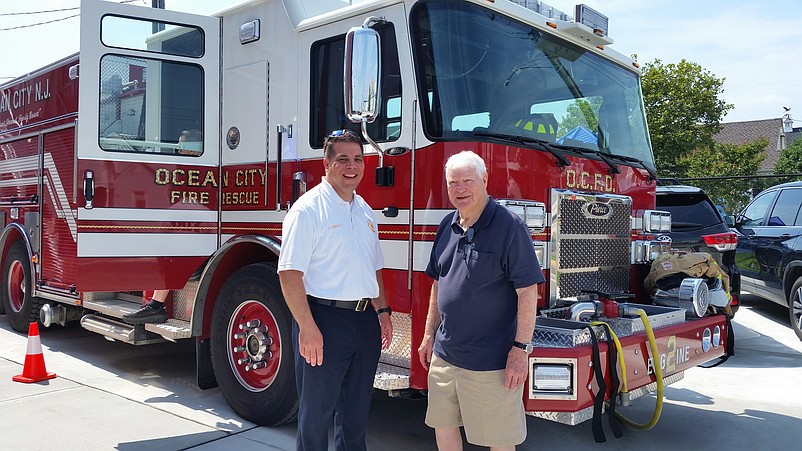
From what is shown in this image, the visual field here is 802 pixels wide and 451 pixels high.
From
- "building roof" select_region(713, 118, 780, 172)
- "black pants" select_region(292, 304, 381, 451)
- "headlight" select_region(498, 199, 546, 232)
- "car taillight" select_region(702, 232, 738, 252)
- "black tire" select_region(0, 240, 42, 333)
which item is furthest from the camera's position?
"building roof" select_region(713, 118, 780, 172)

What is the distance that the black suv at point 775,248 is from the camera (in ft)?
26.4

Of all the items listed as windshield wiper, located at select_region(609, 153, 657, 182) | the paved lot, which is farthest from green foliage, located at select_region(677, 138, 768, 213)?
windshield wiper, located at select_region(609, 153, 657, 182)

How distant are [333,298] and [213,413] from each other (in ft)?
7.62

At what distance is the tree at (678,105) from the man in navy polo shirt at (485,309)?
21511mm

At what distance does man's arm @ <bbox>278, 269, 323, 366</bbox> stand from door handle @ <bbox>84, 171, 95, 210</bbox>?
2.38 metres

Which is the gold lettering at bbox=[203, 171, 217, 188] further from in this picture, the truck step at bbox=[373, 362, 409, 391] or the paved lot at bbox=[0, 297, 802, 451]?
the truck step at bbox=[373, 362, 409, 391]

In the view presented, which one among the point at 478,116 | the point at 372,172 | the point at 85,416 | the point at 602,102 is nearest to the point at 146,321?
the point at 85,416

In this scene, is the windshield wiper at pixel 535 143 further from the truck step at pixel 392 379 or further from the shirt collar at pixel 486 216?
the truck step at pixel 392 379

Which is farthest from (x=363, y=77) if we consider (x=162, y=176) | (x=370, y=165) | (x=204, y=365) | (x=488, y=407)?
(x=204, y=365)

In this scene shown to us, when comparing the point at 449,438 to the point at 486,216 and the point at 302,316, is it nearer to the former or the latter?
the point at 302,316

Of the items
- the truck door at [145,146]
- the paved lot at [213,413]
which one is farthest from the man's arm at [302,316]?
the truck door at [145,146]


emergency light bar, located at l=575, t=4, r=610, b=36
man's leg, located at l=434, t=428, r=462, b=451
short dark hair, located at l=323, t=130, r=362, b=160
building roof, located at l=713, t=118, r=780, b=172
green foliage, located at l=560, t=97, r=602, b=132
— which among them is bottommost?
man's leg, located at l=434, t=428, r=462, b=451

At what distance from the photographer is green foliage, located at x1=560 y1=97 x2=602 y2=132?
429 cm

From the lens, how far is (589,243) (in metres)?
4.25
